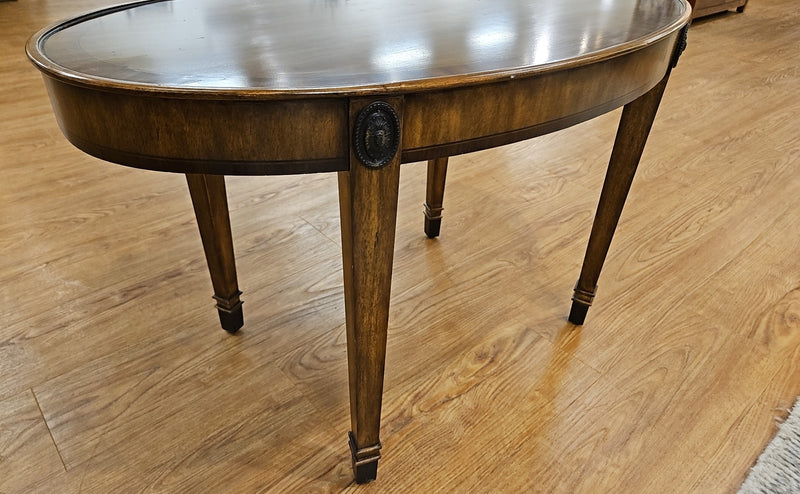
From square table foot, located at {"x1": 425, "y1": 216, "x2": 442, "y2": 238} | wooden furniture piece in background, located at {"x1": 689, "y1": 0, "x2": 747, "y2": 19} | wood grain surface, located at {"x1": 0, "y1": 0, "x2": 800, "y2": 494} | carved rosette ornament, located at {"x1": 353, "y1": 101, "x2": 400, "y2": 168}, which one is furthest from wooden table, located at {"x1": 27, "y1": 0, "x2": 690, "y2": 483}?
wooden furniture piece in background, located at {"x1": 689, "y1": 0, "x2": 747, "y2": 19}

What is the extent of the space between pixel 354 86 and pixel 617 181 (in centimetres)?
58

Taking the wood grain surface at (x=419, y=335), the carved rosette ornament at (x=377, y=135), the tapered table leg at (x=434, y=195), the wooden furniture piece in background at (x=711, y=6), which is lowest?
the wooden furniture piece in background at (x=711, y=6)

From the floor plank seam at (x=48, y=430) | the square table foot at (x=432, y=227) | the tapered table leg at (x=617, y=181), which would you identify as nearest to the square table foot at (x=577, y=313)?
the tapered table leg at (x=617, y=181)

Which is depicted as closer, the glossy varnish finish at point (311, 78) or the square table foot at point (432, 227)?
the glossy varnish finish at point (311, 78)

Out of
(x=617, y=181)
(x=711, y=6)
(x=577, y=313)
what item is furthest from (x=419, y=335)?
(x=711, y=6)

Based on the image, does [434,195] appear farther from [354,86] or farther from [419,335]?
[354,86]

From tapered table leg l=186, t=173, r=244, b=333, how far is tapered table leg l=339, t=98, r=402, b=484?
315mm

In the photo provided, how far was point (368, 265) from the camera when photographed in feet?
1.99

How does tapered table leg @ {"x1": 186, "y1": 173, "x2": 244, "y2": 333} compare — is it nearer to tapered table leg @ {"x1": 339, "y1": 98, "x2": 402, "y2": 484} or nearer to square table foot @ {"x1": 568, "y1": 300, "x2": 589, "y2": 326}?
tapered table leg @ {"x1": 339, "y1": 98, "x2": 402, "y2": 484}

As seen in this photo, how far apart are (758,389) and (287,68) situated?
0.90m

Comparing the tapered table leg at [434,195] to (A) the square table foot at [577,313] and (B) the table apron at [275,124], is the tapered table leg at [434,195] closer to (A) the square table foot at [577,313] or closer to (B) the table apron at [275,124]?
(A) the square table foot at [577,313]

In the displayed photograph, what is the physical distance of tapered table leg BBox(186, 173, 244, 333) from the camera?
849 mm

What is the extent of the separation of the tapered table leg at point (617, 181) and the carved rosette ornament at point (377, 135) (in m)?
0.49

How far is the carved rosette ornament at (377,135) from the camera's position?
497 millimetres
